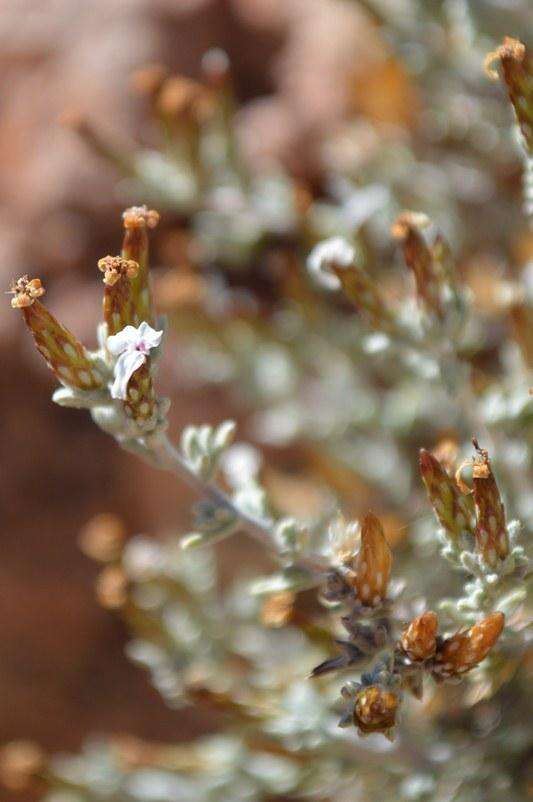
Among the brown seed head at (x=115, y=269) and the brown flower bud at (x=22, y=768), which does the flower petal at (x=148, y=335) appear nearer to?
the brown seed head at (x=115, y=269)

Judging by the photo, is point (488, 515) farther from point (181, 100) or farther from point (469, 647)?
point (181, 100)

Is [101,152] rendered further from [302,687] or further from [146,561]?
[302,687]

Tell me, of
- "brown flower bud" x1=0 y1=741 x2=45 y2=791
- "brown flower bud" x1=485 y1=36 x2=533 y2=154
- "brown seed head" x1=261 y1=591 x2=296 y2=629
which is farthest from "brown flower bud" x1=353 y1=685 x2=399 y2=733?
"brown flower bud" x1=0 y1=741 x2=45 y2=791

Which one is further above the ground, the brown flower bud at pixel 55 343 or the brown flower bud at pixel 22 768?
the brown flower bud at pixel 55 343

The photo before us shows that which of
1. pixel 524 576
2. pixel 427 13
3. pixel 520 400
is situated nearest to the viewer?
pixel 524 576

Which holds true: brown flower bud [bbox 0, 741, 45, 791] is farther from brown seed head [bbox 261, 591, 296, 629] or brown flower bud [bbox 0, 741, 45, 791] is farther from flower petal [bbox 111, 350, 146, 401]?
flower petal [bbox 111, 350, 146, 401]

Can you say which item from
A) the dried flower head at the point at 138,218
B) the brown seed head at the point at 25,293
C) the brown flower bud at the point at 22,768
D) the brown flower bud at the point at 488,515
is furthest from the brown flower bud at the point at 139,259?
the brown flower bud at the point at 22,768

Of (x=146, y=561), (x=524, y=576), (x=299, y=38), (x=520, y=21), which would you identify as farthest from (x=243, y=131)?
(x=524, y=576)
